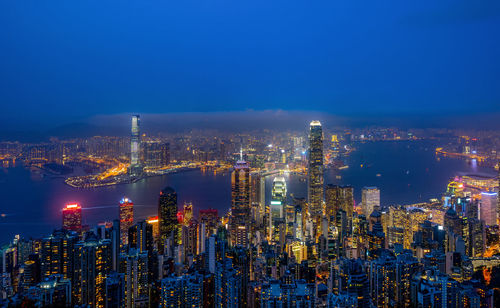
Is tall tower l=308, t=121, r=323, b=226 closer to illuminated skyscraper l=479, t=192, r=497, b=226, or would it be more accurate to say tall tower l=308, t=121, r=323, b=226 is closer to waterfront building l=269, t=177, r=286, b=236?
waterfront building l=269, t=177, r=286, b=236

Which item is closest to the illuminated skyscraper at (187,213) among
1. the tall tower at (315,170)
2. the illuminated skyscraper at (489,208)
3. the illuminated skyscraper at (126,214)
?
the illuminated skyscraper at (126,214)

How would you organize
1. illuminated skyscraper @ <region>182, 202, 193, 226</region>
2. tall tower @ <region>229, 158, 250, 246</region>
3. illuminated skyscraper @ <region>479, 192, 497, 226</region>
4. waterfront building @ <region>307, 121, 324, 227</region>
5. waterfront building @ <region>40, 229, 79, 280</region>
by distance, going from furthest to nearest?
waterfront building @ <region>307, 121, 324, 227</region> < illuminated skyscraper @ <region>479, 192, 497, 226</region> < illuminated skyscraper @ <region>182, 202, 193, 226</region> < tall tower @ <region>229, 158, 250, 246</region> < waterfront building @ <region>40, 229, 79, 280</region>

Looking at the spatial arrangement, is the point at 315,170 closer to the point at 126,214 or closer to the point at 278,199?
the point at 278,199

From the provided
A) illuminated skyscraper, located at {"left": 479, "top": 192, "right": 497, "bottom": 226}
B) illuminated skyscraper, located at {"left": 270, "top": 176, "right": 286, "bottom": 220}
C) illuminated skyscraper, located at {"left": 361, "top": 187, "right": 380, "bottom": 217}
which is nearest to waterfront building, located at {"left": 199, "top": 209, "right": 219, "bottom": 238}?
illuminated skyscraper, located at {"left": 270, "top": 176, "right": 286, "bottom": 220}

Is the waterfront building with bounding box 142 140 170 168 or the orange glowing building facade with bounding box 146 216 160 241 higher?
the waterfront building with bounding box 142 140 170 168

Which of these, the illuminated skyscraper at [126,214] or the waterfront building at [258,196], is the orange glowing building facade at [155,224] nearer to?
the illuminated skyscraper at [126,214]

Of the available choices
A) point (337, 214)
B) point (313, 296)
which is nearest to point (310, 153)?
point (337, 214)
